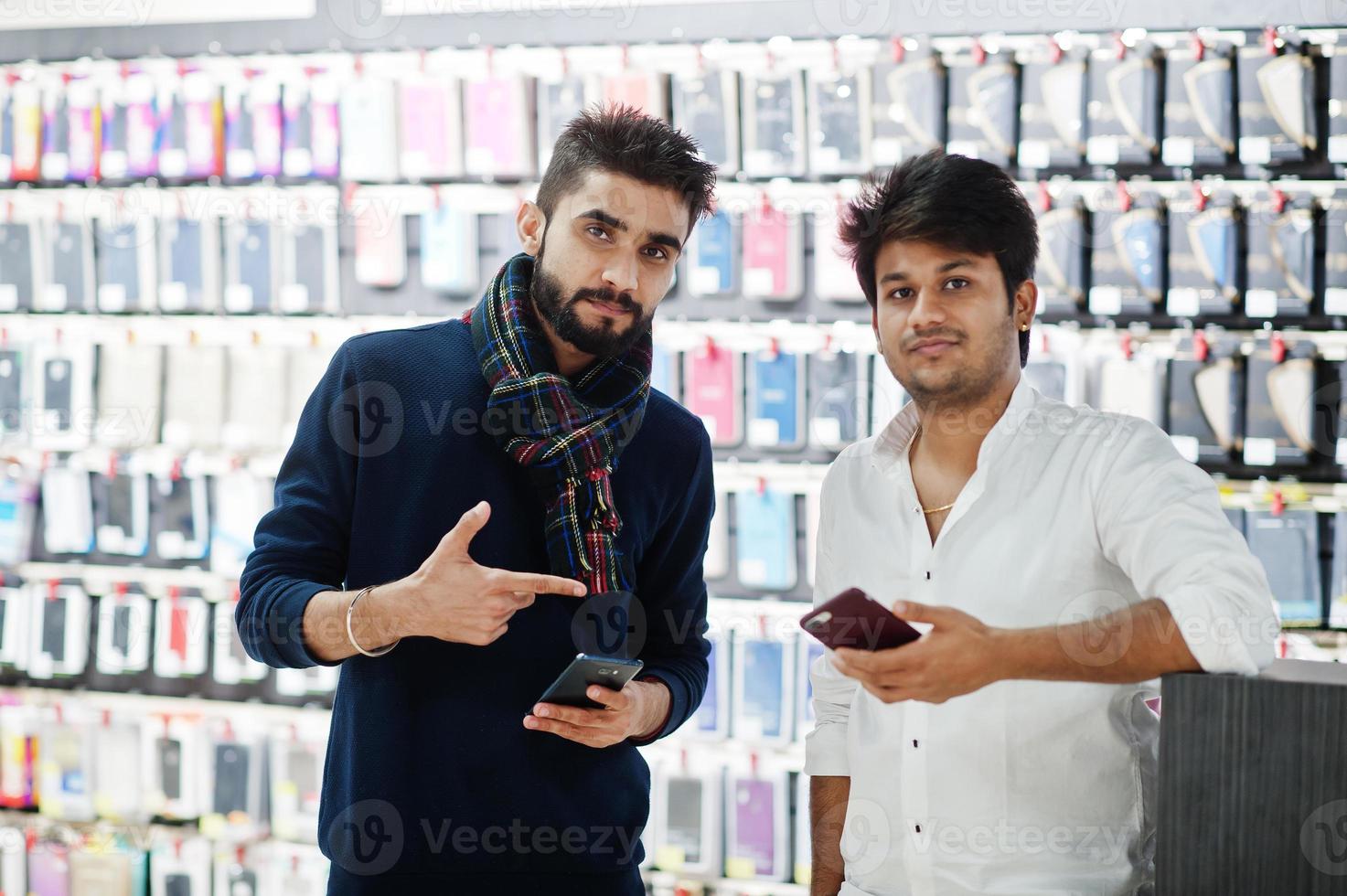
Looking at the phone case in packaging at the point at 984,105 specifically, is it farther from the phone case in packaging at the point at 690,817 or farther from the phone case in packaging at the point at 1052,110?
the phone case in packaging at the point at 690,817

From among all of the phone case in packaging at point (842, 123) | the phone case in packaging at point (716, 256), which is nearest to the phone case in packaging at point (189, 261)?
the phone case in packaging at point (716, 256)

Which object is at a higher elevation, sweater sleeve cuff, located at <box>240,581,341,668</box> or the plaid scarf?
the plaid scarf

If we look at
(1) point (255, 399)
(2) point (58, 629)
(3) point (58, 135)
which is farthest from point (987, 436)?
(3) point (58, 135)

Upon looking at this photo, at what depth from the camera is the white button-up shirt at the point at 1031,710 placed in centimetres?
158

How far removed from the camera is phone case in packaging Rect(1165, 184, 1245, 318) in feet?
10.3

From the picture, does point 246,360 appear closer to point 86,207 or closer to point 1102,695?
point 86,207

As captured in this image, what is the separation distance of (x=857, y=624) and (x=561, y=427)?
0.62 m

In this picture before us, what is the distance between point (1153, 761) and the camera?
5.42 ft

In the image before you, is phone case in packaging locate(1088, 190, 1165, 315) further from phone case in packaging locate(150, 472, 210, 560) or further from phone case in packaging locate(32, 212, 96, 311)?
phone case in packaging locate(32, 212, 96, 311)

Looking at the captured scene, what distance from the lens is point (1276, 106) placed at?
3.11m

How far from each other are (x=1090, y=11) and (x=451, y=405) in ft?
7.68

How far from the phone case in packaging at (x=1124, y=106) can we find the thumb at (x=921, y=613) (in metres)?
2.24

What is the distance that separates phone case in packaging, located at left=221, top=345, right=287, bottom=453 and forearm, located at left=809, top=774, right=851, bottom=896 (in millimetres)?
2348

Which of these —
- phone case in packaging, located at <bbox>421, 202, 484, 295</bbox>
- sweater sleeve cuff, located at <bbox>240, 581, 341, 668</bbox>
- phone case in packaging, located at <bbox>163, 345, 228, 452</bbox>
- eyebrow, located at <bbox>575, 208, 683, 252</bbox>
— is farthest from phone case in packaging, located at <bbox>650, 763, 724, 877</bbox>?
eyebrow, located at <bbox>575, 208, 683, 252</bbox>
